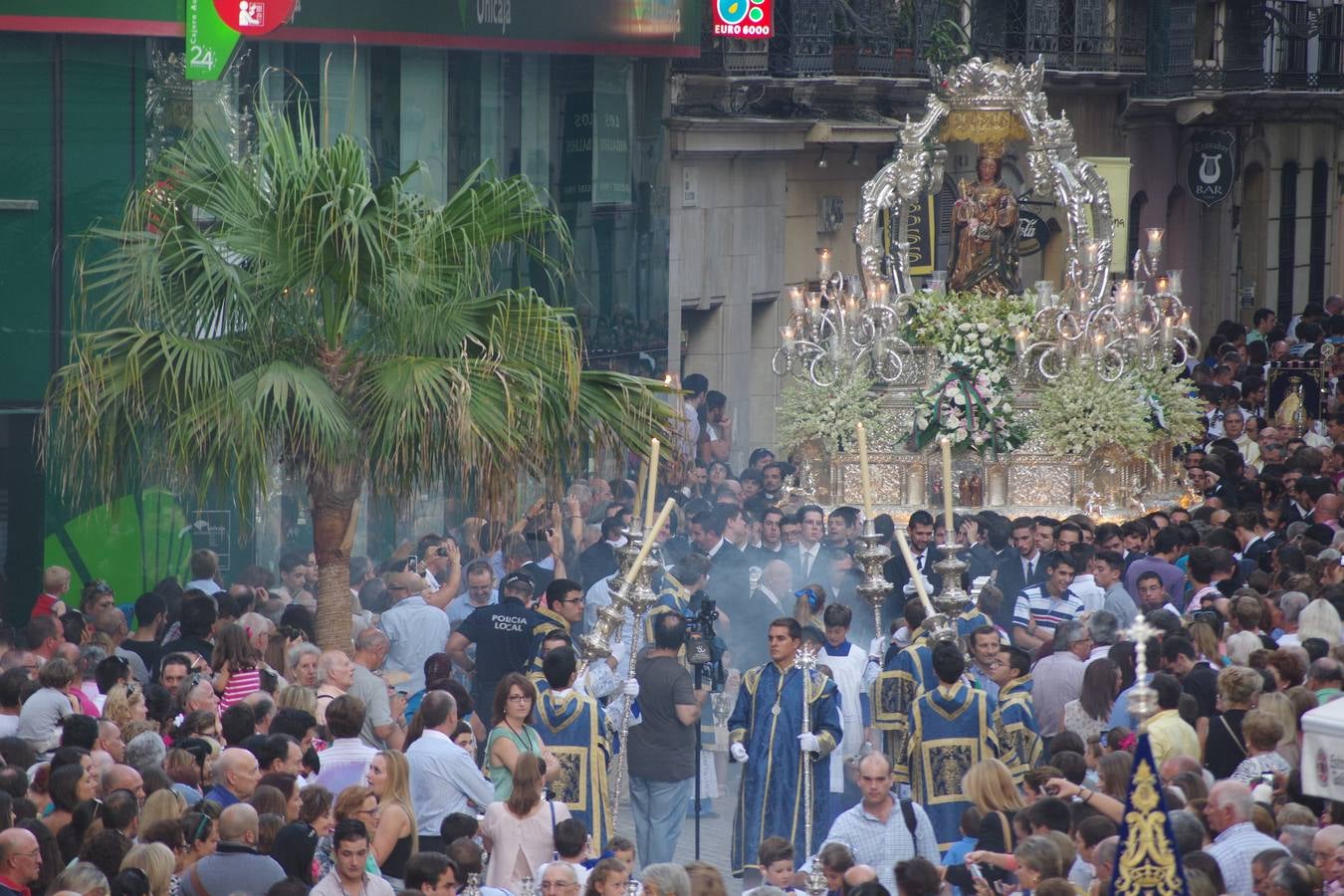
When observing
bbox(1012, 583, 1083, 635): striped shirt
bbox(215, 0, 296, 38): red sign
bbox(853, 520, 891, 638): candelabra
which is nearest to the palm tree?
bbox(853, 520, 891, 638): candelabra

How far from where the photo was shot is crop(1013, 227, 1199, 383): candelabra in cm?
1945

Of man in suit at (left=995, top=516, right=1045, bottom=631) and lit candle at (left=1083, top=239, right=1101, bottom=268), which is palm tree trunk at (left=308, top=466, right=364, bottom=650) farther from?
lit candle at (left=1083, top=239, right=1101, bottom=268)

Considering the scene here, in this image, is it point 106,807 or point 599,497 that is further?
point 599,497

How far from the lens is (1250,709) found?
36.1 feet

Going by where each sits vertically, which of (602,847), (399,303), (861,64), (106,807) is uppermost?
(861,64)

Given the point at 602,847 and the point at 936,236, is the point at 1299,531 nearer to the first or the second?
the point at 602,847

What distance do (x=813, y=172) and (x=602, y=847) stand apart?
18.4m

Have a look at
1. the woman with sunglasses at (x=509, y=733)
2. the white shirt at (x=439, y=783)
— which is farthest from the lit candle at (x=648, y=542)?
the white shirt at (x=439, y=783)

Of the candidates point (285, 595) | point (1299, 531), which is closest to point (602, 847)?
point (285, 595)

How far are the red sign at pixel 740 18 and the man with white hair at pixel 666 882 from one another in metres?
17.9

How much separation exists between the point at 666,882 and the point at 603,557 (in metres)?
7.65

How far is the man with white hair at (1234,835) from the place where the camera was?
8918 millimetres

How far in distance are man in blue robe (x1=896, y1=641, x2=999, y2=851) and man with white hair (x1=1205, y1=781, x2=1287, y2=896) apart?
2.37 m

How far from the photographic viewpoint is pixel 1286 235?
43.8 metres
